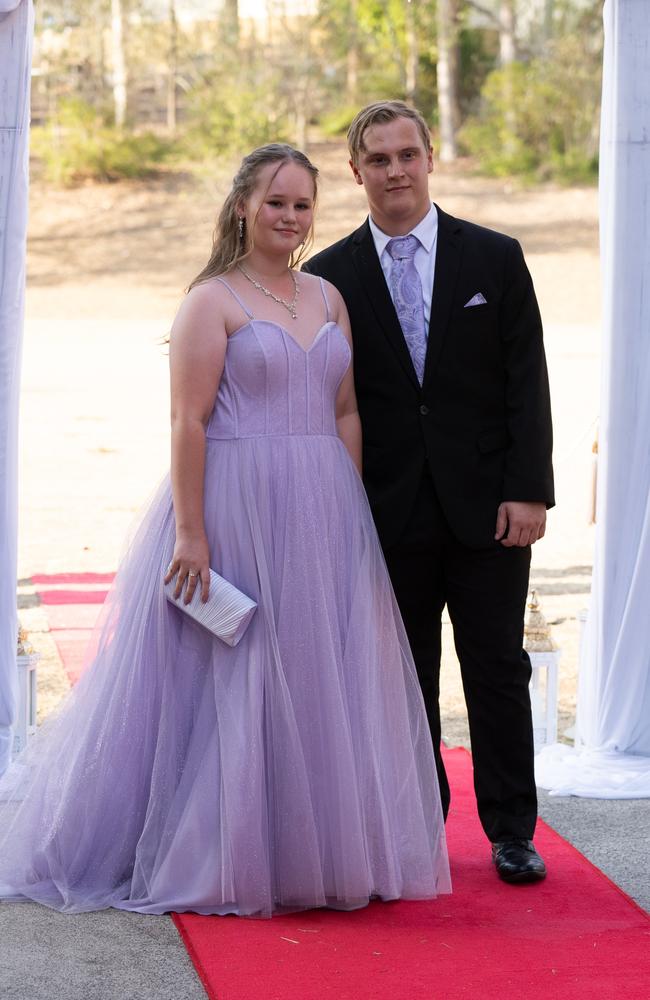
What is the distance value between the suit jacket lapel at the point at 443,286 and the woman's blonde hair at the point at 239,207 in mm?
326

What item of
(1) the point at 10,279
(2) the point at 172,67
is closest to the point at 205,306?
(1) the point at 10,279

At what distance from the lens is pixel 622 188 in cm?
424

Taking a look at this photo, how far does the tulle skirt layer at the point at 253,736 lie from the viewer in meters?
3.12

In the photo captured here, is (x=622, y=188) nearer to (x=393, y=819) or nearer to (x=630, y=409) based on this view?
(x=630, y=409)

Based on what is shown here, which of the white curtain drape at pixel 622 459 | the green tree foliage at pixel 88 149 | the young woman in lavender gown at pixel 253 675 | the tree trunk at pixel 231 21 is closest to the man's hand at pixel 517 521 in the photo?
the young woman in lavender gown at pixel 253 675

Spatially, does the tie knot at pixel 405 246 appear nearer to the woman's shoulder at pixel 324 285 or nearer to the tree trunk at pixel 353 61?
the woman's shoulder at pixel 324 285

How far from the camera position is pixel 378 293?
11.1 ft

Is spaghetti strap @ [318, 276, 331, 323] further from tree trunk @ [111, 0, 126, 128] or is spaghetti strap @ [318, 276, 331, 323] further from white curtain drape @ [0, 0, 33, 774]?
tree trunk @ [111, 0, 126, 128]

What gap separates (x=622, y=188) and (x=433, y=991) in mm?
2543

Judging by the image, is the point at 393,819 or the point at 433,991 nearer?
the point at 433,991

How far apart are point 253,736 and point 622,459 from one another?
1.76m

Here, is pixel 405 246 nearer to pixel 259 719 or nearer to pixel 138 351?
pixel 259 719

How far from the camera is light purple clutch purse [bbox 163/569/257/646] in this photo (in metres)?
3.13

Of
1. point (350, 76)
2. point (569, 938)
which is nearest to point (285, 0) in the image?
point (350, 76)
